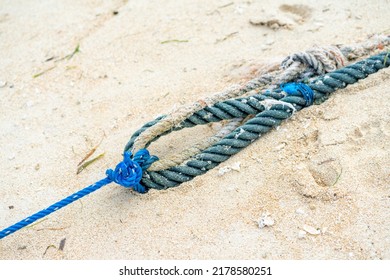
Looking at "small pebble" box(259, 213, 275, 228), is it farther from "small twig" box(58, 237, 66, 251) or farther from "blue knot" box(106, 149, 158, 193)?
"small twig" box(58, 237, 66, 251)

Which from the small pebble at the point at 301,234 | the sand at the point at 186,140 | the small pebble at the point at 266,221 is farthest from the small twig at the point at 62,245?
the small pebble at the point at 301,234

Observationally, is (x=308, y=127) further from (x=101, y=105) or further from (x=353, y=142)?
(x=101, y=105)

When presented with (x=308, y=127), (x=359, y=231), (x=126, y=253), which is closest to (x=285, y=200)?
(x=359, y=231)

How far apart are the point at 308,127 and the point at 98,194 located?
0.92m

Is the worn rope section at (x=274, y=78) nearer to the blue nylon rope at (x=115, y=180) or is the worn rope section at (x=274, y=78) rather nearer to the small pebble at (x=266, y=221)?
the blue nylon rope at (x=115, y=180)

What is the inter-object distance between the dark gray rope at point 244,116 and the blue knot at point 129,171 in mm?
51

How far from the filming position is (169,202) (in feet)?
5.63

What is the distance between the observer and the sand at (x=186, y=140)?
5.07 ft

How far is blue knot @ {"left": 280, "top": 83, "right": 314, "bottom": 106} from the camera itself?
6.18ft

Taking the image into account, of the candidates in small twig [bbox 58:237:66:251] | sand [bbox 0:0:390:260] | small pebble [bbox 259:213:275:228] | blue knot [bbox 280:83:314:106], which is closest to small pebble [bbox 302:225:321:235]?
sand [bbox 0:0:390:260]

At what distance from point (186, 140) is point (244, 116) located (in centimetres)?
29

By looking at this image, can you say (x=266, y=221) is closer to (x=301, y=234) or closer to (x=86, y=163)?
(x=301, y=234)

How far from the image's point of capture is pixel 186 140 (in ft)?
6.48

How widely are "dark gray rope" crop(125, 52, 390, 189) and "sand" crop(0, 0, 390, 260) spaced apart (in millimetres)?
47
